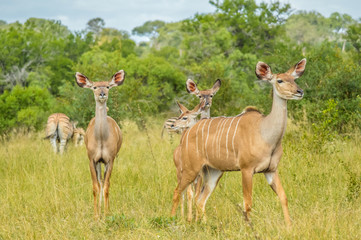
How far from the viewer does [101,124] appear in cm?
614

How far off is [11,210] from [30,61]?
1275cm

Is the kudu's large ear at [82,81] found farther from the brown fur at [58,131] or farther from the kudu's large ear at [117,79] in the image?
the brown fur at [58,131]

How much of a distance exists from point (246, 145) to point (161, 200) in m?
1.67

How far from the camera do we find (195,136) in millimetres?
5348

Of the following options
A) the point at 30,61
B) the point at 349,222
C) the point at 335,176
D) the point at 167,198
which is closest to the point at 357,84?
the point at 335,176

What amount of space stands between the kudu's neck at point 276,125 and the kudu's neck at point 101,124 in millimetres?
2227

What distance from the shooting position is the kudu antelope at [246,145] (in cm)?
469

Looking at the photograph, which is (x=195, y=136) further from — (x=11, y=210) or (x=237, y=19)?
(x=237, y=19)

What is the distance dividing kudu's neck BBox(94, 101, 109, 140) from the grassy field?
31.6 inches

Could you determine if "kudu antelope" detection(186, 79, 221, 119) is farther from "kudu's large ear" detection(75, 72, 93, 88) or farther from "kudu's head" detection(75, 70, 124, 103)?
"kudu's large ear" detection(75, 72, 93, 88)

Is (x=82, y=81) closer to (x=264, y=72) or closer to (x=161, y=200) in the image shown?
(x=161, y=200)

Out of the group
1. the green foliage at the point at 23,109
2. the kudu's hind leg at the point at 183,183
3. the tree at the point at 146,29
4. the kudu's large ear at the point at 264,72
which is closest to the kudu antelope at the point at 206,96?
the kudu's hind leg at the point at 183,183

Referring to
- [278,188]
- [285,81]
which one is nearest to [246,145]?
[278,188]

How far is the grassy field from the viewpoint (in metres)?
4.47
